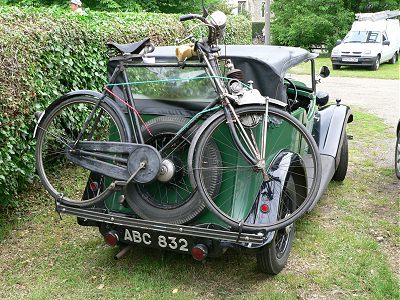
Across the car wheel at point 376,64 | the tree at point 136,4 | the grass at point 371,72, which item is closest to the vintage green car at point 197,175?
the tree at point 136,4

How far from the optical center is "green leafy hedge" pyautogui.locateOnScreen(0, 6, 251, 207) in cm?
437

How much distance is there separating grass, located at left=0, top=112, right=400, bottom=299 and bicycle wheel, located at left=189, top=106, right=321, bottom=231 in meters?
0.62

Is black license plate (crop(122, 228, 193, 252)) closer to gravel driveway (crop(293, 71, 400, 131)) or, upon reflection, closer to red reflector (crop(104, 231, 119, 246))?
red reflector (crop(104, 231, 119, 246))

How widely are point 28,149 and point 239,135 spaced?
7.89 ft

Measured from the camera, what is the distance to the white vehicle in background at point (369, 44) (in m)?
19.6

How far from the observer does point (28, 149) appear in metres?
4.77

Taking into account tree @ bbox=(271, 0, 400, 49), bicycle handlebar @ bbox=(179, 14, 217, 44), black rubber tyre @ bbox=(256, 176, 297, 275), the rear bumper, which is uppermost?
bicycle handlebar @ bbox=(179, 14, 217, 44)

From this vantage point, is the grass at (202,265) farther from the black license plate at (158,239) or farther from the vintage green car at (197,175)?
the black license plate at (158,239)

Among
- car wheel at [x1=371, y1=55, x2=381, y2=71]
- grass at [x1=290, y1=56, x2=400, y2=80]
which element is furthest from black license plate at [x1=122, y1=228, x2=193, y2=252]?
car wheel at [x1=371, y1=55, x2=381, y2=71]

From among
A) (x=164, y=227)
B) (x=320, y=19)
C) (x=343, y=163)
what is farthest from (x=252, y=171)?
(x=320, y=19)

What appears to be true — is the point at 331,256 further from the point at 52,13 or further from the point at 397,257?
the point at 52,13

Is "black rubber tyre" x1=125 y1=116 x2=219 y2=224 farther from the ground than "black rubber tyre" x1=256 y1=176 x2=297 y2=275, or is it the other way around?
"black rubber tyre" x1=125 y1=116 x2=219 y2=224

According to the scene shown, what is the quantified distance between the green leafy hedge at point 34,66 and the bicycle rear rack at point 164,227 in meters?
1.04

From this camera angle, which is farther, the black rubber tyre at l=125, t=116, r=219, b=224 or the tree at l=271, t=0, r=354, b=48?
the tree at l=271, t=0, r=354, b=48
